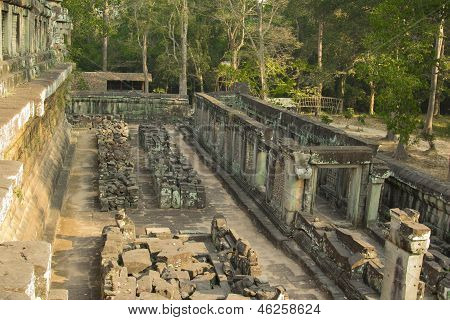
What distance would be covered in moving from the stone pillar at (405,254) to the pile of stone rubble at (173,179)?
738 cm

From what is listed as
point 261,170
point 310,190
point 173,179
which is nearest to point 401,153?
point 261,170

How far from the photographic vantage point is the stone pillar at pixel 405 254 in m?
8.07

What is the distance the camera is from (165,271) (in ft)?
31.6

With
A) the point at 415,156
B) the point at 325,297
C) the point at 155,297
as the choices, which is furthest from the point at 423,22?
the point at 155,297

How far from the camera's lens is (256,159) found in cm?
1606

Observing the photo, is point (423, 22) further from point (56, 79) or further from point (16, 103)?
point (16, 103)

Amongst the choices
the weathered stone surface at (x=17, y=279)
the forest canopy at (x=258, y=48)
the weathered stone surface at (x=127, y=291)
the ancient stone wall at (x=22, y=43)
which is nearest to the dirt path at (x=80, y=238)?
the weathered stone surface at (x=127, y=291)

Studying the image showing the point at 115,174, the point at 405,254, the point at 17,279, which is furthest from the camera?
the point at 115,174

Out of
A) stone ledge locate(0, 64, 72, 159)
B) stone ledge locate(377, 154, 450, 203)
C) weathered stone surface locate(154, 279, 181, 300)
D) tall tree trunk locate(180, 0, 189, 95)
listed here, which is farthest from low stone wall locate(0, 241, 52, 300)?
tall tree trunk locate(180, 0, 189, 95)

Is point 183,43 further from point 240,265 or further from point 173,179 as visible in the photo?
point 240,265

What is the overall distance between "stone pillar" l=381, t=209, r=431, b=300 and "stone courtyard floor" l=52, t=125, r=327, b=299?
1.94 m

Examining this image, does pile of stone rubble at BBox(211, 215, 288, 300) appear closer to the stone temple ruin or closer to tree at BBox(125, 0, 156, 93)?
the stone temple ruin

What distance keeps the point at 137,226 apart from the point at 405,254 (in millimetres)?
7376

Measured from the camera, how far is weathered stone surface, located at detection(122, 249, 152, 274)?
31.8 ft
